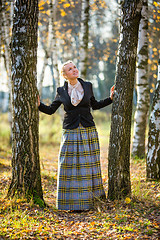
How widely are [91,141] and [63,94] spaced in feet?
2.78

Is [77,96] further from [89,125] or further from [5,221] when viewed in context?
[5,221]

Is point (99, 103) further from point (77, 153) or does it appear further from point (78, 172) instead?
point (78, 172)

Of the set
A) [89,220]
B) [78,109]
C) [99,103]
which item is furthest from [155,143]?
[89,220]

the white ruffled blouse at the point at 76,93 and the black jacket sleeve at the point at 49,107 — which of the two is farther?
the black jacket sleeve at the point at 49,107

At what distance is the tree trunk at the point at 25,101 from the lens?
3617mm

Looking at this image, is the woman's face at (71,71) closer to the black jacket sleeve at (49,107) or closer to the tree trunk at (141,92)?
the black jacket sleeve at (49,107)

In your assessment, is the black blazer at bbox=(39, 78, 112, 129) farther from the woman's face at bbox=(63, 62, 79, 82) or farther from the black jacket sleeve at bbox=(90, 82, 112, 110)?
the woman's face at bbox=(63, 62, 79, 82)

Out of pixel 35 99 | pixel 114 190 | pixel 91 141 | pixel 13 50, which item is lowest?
pixel 114 190

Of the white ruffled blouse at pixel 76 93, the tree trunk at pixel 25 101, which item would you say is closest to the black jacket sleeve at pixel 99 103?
the white ruffled blouse at pixel 76 93

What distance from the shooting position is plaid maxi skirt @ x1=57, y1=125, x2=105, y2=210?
4.07m

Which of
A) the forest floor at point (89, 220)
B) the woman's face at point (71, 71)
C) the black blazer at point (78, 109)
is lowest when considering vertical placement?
the forest floor at point (89, 220)

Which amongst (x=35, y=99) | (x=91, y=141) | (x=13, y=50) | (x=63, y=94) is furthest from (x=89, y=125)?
(x=13, y=50)

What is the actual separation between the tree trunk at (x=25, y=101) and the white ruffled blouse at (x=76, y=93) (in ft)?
1.81

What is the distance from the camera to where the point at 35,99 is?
378 centimetres
